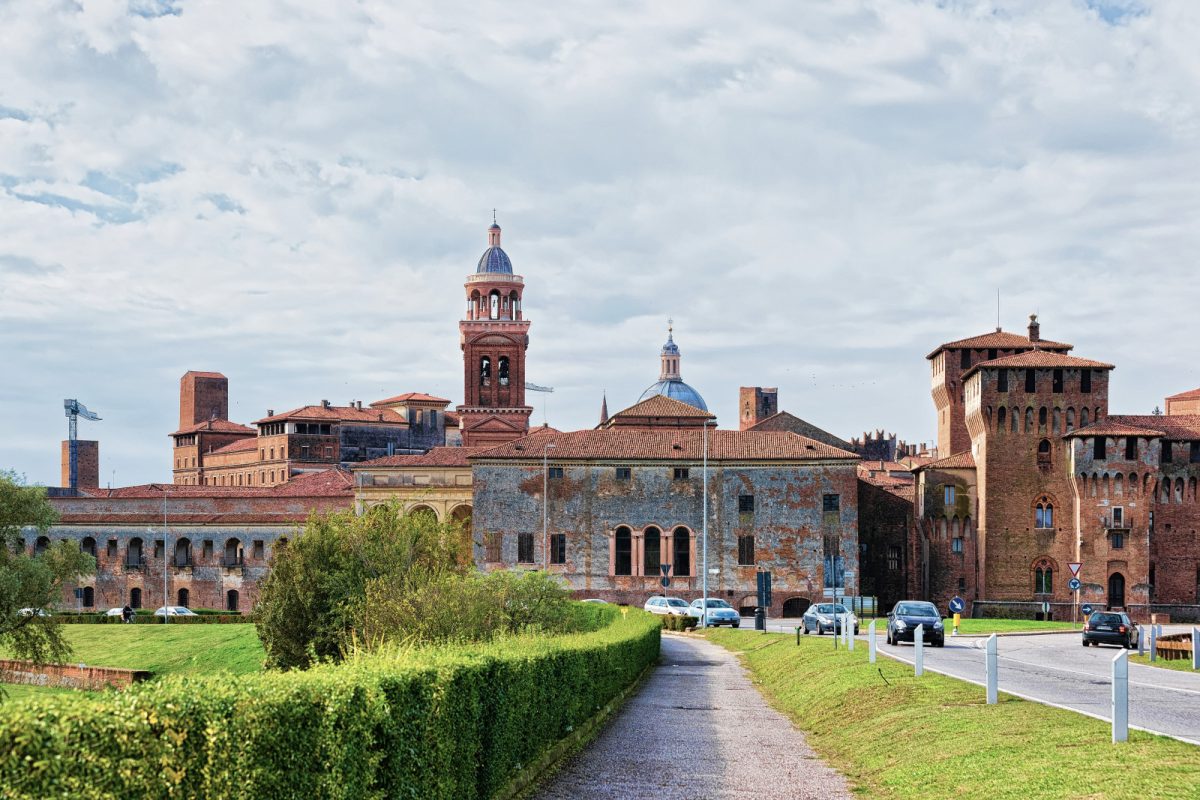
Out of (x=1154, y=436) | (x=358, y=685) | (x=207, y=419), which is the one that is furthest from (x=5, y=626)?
(x=207, y=419)

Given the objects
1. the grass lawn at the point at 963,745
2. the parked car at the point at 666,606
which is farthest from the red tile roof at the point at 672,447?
the grass lawn at the point at 963,745

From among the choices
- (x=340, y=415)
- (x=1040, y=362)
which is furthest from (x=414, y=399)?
(x=1040, y=362)

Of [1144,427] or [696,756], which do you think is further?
[1144,427]

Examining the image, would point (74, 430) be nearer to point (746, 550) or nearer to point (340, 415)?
point (340, 415)

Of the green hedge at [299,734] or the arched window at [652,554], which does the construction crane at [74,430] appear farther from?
the green hedge at [299,734]

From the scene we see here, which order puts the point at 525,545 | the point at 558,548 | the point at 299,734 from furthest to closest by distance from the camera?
1. the point at 558,548
2. the point at 525,545
3. the point at 299,734

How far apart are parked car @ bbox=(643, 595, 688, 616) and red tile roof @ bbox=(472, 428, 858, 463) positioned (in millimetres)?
11081

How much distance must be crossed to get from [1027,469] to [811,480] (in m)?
12.4

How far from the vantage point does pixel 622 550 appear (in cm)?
8425

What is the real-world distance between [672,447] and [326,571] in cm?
3869

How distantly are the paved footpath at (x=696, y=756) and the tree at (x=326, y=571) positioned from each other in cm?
1628

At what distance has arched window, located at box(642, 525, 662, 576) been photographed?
275 feet

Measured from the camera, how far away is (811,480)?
272 feet

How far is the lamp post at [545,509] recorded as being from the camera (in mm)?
82812
